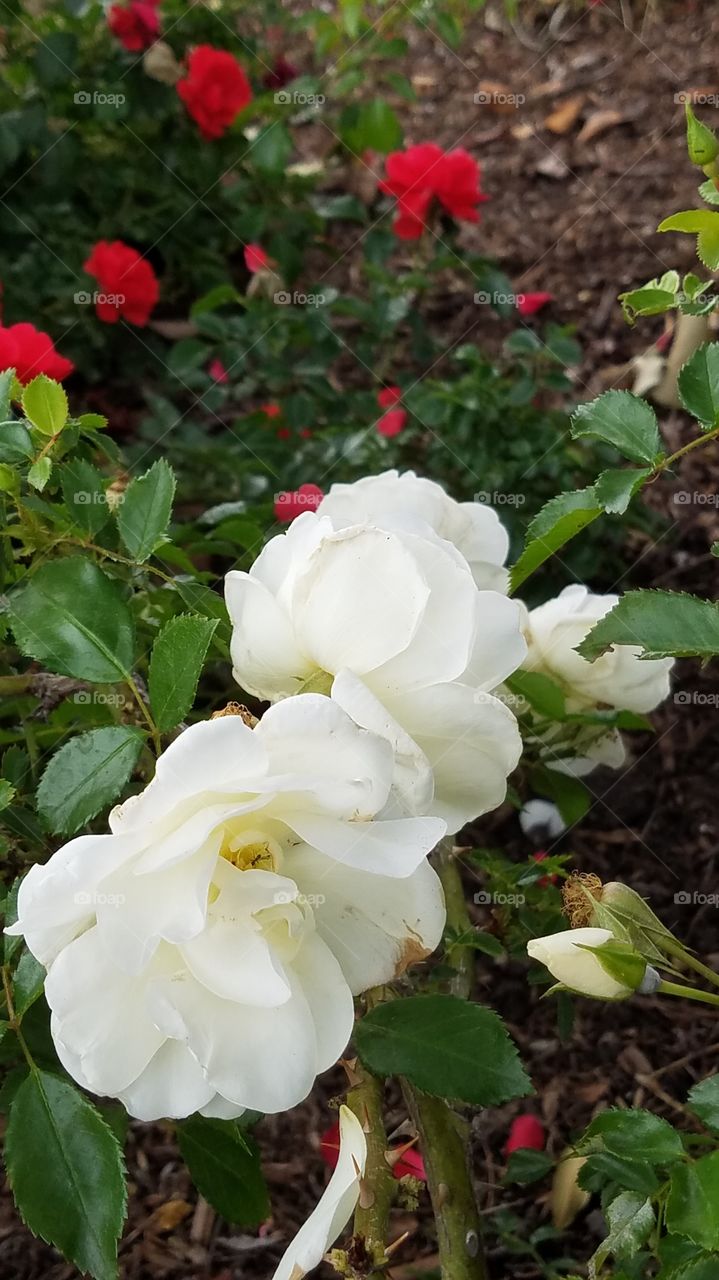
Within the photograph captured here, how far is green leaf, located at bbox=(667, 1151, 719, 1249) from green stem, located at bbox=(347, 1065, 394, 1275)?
0.18 m

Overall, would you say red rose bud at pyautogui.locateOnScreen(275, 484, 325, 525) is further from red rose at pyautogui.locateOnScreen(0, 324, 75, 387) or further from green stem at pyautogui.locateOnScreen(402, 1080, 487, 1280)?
green stem at pyautogui.locateOnScreen(402, 1080, 487, 1280)

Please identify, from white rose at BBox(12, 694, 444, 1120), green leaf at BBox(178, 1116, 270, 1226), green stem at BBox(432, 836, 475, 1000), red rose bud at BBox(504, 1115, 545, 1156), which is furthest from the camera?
red rose bud at BBox(504, 1115, 545, 1156)

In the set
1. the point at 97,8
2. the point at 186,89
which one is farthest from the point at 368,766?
the point at 97,8

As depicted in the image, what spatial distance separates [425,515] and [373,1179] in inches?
17.0

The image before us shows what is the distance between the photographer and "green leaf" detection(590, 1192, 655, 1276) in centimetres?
74

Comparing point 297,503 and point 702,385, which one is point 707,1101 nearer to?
point 702,385

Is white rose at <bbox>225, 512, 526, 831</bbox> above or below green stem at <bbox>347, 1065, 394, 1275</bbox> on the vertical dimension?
above

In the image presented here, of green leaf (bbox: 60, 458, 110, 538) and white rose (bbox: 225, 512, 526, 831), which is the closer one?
white rose (bbox: 225, 512, 526, 831)

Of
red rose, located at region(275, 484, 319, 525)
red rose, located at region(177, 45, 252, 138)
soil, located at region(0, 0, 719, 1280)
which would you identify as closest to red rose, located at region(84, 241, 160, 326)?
red rose, located at region(177, 45, 252, 138)

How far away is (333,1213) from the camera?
61 cm

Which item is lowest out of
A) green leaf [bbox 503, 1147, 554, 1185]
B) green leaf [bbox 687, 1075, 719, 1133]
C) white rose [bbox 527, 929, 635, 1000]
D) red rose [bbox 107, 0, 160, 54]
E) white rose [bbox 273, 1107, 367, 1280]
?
green leaf [bbox 503, 1147, 554, 1185]

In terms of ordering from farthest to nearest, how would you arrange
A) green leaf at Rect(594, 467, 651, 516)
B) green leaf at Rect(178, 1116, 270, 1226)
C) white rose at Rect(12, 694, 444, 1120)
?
green leaf at Rect(178, 1116, 270, 1226) → green leaf at Rect(594, 467, 651, 516) → white rose at Rect(12, 694, 444, 1120)

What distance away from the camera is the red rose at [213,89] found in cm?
208

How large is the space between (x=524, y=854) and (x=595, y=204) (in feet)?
5.54
